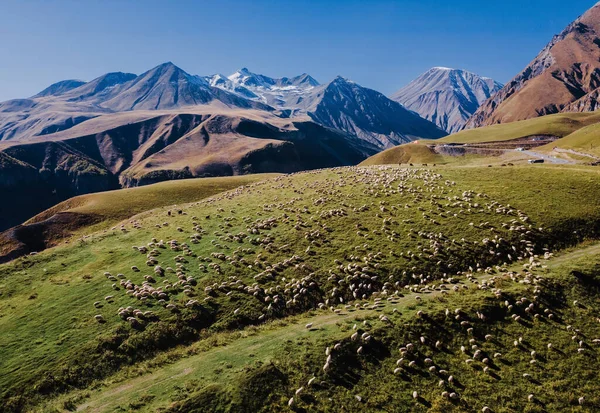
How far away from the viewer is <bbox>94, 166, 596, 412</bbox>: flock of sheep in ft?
93.5

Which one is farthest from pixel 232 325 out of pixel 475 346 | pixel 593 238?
pixel 593 238

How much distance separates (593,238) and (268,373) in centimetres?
3612

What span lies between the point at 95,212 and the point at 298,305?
70518 millimetres

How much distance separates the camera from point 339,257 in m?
34.8

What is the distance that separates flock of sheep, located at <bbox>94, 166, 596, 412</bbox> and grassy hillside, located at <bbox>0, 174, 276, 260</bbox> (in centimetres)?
3188

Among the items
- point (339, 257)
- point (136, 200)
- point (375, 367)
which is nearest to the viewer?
point (375, 367)

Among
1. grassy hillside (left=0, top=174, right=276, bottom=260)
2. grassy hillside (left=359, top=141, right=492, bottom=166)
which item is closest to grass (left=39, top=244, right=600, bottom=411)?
grassy hillside (left=0, top=174, right=276, bottom=260)

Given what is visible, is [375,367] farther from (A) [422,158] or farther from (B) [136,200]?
(A) [422,158]

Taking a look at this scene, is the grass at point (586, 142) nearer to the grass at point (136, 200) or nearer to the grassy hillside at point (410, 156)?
the grassy hillside at point (410, 156)

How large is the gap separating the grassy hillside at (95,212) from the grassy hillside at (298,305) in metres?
29.7

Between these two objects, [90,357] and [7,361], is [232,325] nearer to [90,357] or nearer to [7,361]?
[90,357]

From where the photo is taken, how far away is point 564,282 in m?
28.2

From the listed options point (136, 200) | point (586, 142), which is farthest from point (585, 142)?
point (136, 200)

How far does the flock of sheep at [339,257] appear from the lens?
93.5ft
